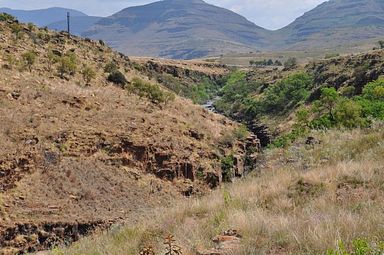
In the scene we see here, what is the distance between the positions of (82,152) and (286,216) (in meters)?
22.1

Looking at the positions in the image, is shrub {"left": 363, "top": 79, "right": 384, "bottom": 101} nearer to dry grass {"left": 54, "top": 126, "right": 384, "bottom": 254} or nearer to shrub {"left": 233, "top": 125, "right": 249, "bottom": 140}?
shrub {"left": 233, "top": 125, "right": 249, "bottom": 140}

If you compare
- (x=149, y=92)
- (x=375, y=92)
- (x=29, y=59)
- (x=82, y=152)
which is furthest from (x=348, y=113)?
(x=29, y=59)

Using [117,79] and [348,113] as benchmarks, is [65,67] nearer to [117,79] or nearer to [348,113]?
[117,79]

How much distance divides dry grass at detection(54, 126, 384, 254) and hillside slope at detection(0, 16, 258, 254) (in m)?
10.2

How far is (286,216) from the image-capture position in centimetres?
550

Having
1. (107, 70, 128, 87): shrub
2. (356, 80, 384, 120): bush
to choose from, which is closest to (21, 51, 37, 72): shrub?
(107, 70, 128, 87): shrub

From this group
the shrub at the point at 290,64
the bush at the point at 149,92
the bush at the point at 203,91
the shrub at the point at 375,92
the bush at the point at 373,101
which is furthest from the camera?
the shrub at the point at 290,64

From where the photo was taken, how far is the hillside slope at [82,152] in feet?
69.4

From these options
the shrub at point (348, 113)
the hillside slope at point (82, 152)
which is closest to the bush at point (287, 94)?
the hillside slope at point (82, 152)

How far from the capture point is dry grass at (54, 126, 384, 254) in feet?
14.1

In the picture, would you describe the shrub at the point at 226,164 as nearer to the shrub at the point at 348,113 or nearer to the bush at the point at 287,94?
the shrub at the point at 348,113

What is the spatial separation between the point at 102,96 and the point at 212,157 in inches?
387

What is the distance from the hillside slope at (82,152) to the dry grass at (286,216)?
33.6 ft

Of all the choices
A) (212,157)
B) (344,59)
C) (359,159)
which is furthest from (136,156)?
(344,59)
